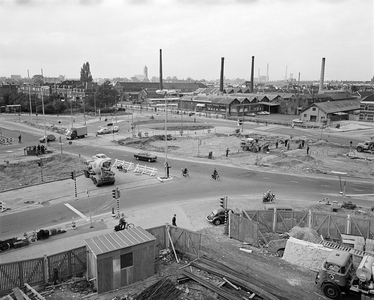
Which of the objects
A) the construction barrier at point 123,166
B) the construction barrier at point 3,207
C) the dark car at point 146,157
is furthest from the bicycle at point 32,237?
the dark car at point 146,157

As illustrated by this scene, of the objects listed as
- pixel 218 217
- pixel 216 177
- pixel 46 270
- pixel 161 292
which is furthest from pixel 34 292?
pixel 216 177

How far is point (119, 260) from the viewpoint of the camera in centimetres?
1569

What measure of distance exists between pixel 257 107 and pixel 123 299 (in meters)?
96.7

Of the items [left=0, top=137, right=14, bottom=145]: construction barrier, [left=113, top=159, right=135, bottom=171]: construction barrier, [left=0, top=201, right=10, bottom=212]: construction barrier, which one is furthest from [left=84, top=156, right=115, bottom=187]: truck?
[left=0, top=137, right=14, bottom=145]: construction barrier

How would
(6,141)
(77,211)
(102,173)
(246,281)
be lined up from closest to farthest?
(246,281) → (77,211) → (102,173) → (6,141)

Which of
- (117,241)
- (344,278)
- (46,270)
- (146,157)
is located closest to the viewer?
(344,278)

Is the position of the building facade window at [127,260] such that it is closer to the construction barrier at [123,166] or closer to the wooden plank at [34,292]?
the wooden plank at [34,292]

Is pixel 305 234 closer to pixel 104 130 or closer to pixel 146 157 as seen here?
pixel 146 157

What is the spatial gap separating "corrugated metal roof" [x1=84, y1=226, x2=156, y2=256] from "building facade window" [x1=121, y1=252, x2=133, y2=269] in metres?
0.42

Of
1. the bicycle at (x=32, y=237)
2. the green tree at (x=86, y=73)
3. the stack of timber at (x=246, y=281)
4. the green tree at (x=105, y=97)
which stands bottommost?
the bicycle at (x=32, y=237)

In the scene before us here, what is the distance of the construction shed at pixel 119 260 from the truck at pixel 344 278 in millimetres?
7950

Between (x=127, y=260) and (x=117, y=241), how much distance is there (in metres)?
1.11

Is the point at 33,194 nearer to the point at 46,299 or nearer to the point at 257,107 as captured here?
the point at 46,299

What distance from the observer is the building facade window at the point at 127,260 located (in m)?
15.8
